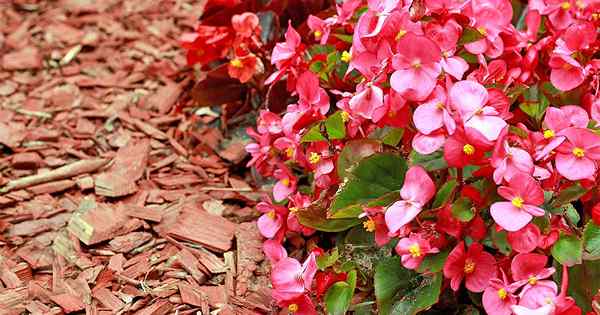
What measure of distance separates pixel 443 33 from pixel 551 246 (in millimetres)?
421

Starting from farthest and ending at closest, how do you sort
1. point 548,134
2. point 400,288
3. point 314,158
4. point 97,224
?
point 97,224 < point 314,158 < point 400,288 < point 548,134

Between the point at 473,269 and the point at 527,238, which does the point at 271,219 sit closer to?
the point at 473,269

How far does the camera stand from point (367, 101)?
4.74ft

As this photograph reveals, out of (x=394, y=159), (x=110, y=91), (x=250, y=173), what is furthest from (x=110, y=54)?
(x=394, y=159)

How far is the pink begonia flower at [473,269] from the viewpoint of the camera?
1.39m

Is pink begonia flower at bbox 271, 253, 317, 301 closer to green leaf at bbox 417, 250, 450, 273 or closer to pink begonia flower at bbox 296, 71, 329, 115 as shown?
green leaf at bbox 417, 250, 450, 273

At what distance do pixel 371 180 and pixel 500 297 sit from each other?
329mm

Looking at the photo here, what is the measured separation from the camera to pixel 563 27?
68.7 inches

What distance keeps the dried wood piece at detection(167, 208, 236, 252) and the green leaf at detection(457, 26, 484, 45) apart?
0.74 metres

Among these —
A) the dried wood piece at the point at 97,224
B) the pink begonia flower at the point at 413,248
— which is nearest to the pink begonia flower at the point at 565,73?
the pink begonia flower at the point at 413,248

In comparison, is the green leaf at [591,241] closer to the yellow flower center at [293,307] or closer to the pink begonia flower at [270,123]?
the yellow flower center at [293,307]

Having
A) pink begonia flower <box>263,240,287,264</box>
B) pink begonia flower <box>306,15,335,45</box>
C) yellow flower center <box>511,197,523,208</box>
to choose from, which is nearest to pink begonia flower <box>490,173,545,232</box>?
yellow flower center <box>511,197,523,208</box>

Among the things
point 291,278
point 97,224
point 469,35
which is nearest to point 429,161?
point 469,35

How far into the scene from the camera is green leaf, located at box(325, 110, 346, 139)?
5.22ft
